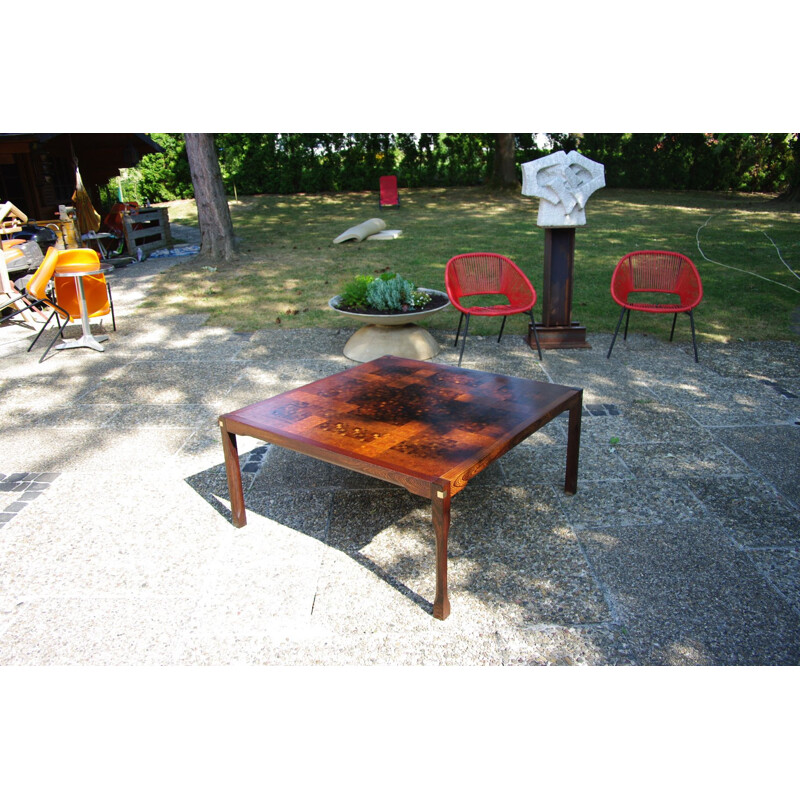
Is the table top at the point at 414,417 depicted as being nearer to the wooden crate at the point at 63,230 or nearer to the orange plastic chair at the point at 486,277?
the orange plastic chair at the point at 486,277

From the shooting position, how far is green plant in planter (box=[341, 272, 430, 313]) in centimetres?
602

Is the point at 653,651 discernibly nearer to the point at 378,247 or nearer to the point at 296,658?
the point at 296,658

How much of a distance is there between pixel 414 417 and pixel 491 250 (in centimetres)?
868

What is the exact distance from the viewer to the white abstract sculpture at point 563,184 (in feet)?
20.5

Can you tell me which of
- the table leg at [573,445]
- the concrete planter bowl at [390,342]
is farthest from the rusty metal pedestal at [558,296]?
the table leg at [573,445]

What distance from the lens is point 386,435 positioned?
315 centimetres

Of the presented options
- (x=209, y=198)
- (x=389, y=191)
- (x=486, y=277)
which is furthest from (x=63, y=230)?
(x=389, y=191)

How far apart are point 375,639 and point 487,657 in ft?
1.54

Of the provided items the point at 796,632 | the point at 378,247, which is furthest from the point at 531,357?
the point at 378,247

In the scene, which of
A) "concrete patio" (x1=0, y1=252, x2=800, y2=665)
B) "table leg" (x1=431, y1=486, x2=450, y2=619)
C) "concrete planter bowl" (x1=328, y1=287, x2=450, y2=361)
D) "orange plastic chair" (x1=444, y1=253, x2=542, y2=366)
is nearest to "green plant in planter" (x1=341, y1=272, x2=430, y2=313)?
"concrete planter bowl" (x1=328, y1=287, x2=450, y2=361)

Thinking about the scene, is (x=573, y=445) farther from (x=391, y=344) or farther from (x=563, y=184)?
(x=563, y=184)

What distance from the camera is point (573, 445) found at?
12.2ft

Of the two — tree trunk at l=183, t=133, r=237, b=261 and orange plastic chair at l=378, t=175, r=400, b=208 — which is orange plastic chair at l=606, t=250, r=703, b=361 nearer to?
tree trunk at l=183, t=133, r=237, b=261

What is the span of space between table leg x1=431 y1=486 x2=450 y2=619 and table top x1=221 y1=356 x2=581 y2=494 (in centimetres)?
7
